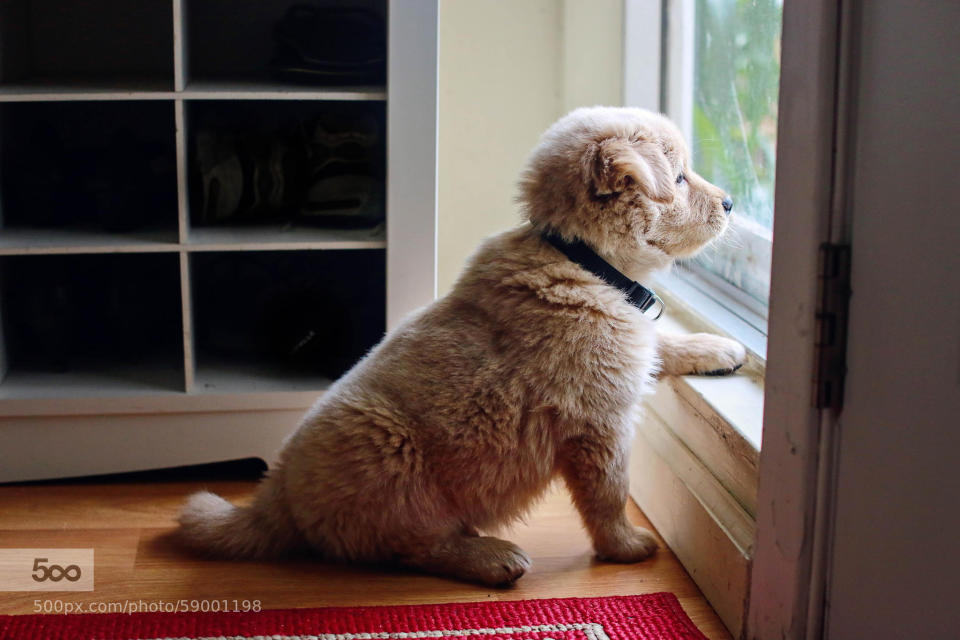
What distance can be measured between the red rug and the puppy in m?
0.09

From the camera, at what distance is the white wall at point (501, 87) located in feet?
6.48

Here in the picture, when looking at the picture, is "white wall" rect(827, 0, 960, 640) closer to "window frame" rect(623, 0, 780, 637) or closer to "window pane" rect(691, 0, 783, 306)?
"window frame" rect(623, 0, 780, 637)

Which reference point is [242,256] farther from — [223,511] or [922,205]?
[922,205]

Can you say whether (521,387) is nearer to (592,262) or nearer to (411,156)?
(592,262)

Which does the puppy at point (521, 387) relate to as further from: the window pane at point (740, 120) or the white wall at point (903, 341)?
the white wall at point (903, 341)

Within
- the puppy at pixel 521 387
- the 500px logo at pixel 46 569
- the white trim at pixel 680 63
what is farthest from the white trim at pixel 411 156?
the 500px logo at pixel 46 569

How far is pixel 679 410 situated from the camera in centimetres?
151

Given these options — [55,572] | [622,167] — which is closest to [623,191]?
[622,167]

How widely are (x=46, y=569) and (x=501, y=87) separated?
1.20m

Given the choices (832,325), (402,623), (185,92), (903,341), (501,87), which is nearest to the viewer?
(903,341)

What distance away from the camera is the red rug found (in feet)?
4.00

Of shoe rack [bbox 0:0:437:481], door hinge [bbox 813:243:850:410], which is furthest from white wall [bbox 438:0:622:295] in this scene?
door hinge [bbox 813:243:850:410]

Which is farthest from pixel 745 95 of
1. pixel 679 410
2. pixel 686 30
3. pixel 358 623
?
pixel 358 623

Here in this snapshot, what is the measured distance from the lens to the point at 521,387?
4.28 feet
